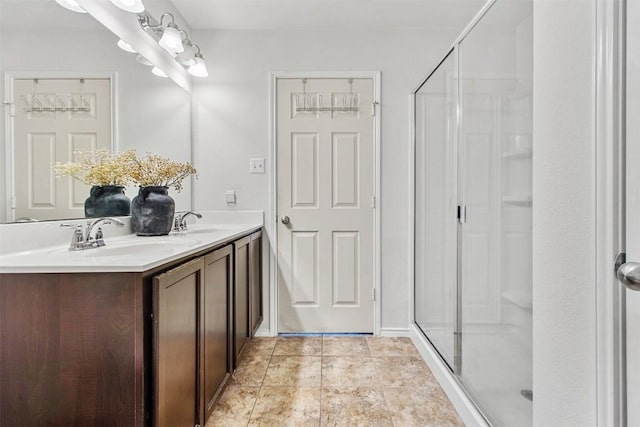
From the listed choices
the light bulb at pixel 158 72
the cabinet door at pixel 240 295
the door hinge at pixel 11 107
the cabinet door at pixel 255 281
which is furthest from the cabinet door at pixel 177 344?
the light bulb at pixel 158 72

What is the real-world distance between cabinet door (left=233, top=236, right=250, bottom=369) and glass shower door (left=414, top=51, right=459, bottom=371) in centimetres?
115

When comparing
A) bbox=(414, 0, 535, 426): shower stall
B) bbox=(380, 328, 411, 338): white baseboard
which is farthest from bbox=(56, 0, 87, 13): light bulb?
bbox=(380, 328, 411, 338): white baseboard

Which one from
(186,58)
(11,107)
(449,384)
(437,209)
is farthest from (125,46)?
(449,384)

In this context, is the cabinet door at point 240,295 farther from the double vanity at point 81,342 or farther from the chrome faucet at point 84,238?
the double vanity at point 81,342

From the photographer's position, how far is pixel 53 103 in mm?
1437

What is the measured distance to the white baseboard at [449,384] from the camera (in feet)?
4.99

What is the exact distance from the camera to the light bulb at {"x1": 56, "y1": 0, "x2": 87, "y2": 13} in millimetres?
1464

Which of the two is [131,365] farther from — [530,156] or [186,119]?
[186,119]

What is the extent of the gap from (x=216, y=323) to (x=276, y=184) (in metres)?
1.32
